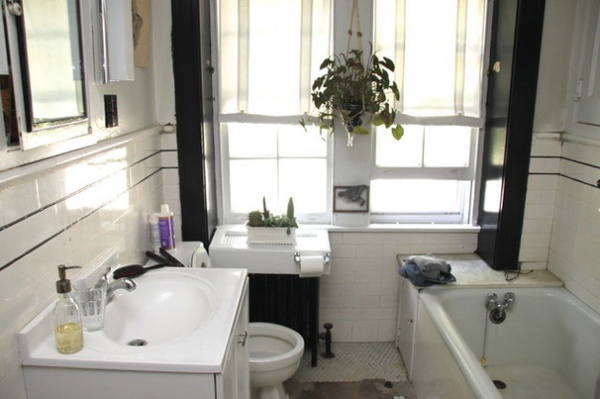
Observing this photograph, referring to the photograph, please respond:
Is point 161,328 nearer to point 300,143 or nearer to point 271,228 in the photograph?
point 271,228

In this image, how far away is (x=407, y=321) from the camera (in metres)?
2.62

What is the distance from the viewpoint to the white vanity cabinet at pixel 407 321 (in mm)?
2488

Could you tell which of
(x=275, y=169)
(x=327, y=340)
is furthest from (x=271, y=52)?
(x=327, y=340)

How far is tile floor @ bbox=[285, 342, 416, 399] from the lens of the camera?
2445mm

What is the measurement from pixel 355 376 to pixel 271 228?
90 cm

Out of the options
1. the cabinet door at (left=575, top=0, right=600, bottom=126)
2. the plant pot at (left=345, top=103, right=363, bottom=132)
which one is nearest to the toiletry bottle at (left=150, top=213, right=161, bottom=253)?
the plant pot at (left=345, top=103, right=363, bottom=132)

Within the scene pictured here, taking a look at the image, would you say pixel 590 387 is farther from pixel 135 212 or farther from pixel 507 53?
pixel 135 212

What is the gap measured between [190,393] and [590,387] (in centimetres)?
187

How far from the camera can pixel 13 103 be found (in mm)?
1125

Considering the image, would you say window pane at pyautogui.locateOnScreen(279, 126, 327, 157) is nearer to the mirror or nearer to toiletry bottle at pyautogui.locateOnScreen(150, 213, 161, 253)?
toiletry bottle at pyautogui.locateOnScreen(150, 213, 161, 253)

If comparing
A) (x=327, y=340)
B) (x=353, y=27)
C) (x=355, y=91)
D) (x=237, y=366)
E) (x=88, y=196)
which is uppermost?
(x=353, y=27)

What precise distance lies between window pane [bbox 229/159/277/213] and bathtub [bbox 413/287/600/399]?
1.02 meters

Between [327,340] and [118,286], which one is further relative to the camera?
[327,340]

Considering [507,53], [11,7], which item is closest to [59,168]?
[11,7]
